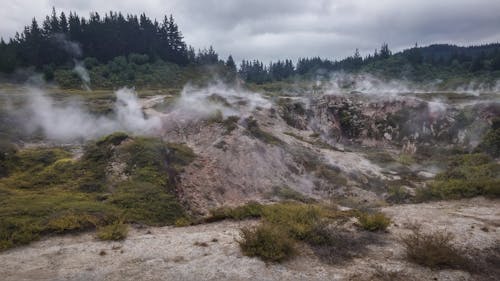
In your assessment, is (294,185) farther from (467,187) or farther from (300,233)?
(300,233)

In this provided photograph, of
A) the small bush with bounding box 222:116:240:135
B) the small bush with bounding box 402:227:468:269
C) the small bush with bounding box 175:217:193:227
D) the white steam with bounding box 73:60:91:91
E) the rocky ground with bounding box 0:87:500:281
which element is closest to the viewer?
the small bush with bounding box 402:227:468:269

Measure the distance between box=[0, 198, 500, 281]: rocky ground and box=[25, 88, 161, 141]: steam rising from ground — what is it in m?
15.5

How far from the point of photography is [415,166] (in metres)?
28.4

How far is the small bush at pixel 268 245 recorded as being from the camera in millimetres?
9836

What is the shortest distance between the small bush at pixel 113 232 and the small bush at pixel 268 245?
14.2ft

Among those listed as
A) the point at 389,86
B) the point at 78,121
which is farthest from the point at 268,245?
the point at 389,86

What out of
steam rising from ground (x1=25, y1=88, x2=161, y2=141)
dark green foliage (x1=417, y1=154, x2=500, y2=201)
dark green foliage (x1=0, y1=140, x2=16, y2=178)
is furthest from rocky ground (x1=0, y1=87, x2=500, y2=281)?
dark green foliage (x1=0, y1=140, x2=16, y2=178)

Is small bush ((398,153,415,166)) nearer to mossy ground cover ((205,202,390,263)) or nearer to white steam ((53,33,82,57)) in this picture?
mossy ground cover ((205,202,390,263))

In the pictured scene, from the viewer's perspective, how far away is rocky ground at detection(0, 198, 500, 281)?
914 centimetres

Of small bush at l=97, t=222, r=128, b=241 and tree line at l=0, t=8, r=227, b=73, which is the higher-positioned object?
tree line at l=0, t=8, r=227, b=73

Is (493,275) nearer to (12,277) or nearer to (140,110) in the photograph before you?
(12,277)

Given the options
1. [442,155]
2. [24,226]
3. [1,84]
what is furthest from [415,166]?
[1,84]

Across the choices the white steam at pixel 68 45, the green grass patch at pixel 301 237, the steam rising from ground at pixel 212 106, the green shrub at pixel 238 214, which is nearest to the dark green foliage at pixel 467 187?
the green grass patch at pixel 301 237

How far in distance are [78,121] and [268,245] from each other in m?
23.1
